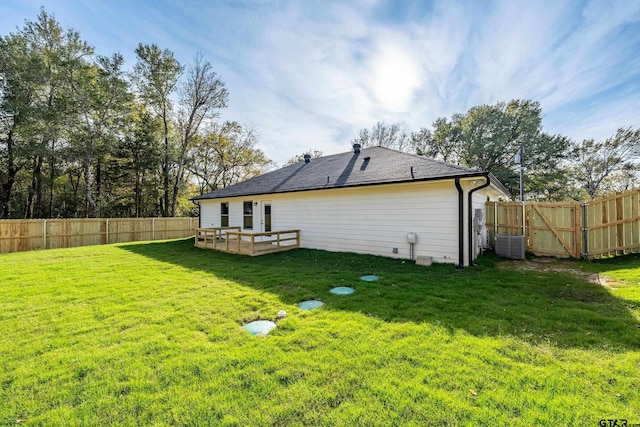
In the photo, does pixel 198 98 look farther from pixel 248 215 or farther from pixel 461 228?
pixel 461 228

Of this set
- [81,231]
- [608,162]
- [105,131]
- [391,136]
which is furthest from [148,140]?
[608,162]

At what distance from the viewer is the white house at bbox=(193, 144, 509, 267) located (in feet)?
22.7

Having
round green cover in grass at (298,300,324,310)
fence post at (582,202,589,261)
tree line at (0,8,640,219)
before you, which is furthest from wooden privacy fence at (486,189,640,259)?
tree line at (0,8,640,219)

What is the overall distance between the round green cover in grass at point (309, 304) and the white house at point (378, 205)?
13.6 feet

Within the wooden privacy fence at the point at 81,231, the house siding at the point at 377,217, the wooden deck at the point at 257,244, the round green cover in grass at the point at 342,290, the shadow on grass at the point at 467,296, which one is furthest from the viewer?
the wooden privacy fence at the point at 81,231

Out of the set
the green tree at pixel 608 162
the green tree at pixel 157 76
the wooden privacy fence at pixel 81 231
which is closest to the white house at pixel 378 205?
the wooden privacy fence at pixel 81 231

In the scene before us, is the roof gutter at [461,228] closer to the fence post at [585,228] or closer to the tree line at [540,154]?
the fence post at [585,228]

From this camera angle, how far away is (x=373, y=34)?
8.35 m

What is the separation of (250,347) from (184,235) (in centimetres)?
1665

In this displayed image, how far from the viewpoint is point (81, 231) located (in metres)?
13.5

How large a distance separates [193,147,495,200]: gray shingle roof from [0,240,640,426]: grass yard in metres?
3.10

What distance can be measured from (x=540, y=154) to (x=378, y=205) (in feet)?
62.4

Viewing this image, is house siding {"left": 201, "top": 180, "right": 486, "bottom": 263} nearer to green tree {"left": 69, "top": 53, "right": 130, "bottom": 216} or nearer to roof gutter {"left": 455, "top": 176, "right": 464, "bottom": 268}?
roof gutter {"left": 455, "top": 176, "right": 464, "bottom": 268}

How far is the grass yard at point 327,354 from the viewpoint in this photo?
198 centimetres
